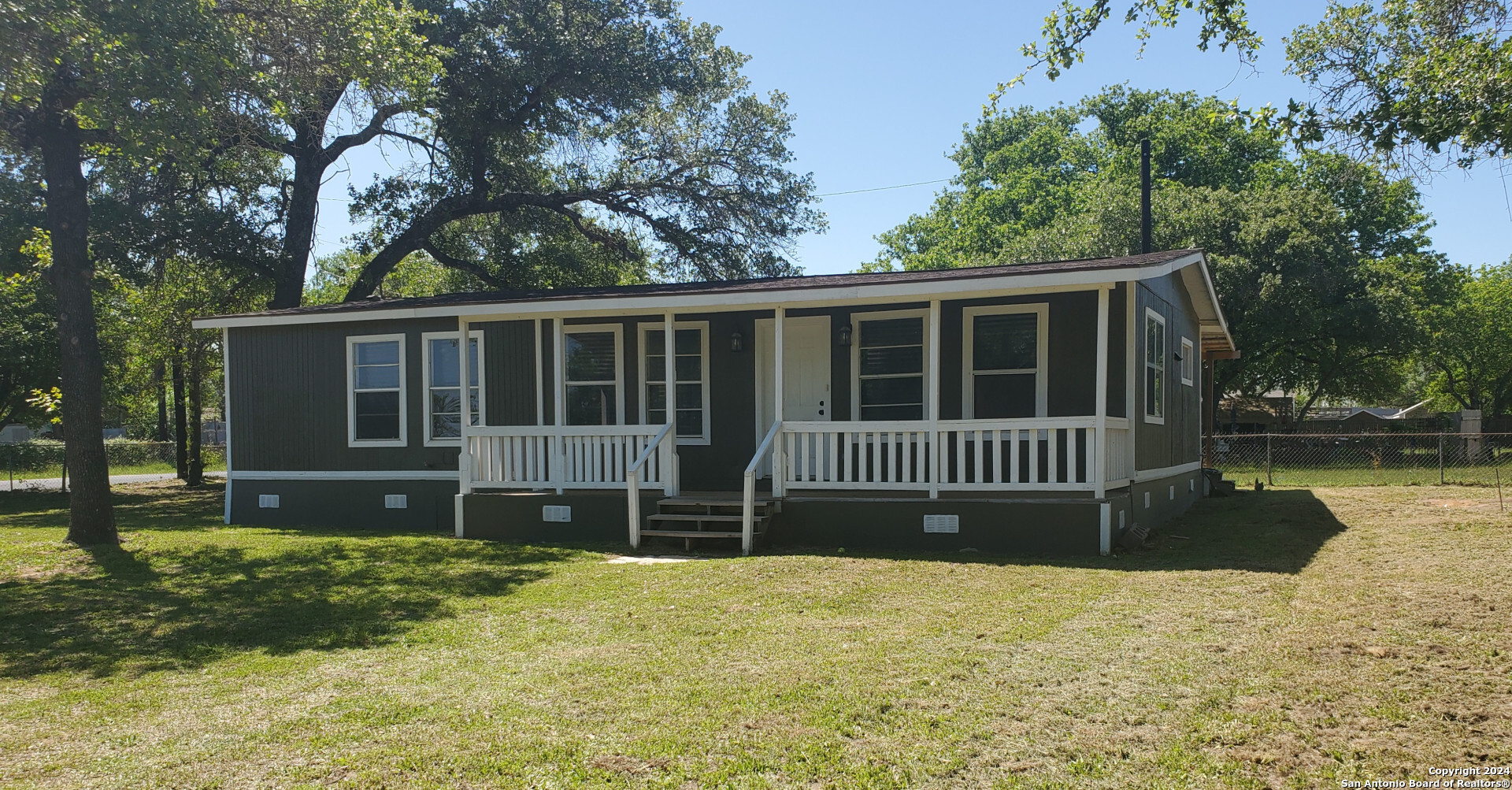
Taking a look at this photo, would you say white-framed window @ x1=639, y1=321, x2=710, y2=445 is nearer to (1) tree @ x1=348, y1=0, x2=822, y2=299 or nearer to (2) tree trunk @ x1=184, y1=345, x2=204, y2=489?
(1) tree @ x1=348, y1=0, x2=822, y2=299

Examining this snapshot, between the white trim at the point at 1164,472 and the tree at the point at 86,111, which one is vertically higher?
the tree at the point at 86,111

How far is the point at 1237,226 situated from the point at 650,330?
61.3 feet

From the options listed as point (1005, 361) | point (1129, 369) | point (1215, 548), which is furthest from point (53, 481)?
point (1215, 548)

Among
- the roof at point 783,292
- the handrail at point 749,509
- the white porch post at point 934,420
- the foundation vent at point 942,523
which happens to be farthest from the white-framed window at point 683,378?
the foundation vent at point 942,523

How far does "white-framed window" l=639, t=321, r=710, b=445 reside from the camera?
12.1m

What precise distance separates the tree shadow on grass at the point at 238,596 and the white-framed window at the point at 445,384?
1.91m

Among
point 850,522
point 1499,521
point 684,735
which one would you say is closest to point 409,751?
point 684,735

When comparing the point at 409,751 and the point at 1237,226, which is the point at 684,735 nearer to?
the point at 409,751

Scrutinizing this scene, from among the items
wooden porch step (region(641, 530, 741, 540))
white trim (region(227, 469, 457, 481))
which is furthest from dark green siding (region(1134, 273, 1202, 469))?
white trim (region(227, 469, 457, 481))

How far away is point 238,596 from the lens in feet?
24.7

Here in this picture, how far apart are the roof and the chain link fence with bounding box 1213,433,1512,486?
639 centimetres

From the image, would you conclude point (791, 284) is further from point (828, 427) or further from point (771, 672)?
point (771, 672)

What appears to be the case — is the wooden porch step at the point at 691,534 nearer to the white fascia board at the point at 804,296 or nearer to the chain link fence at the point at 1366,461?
the white fascia board at the point at 804,296

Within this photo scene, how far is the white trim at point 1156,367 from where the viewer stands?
10977 millimetres
